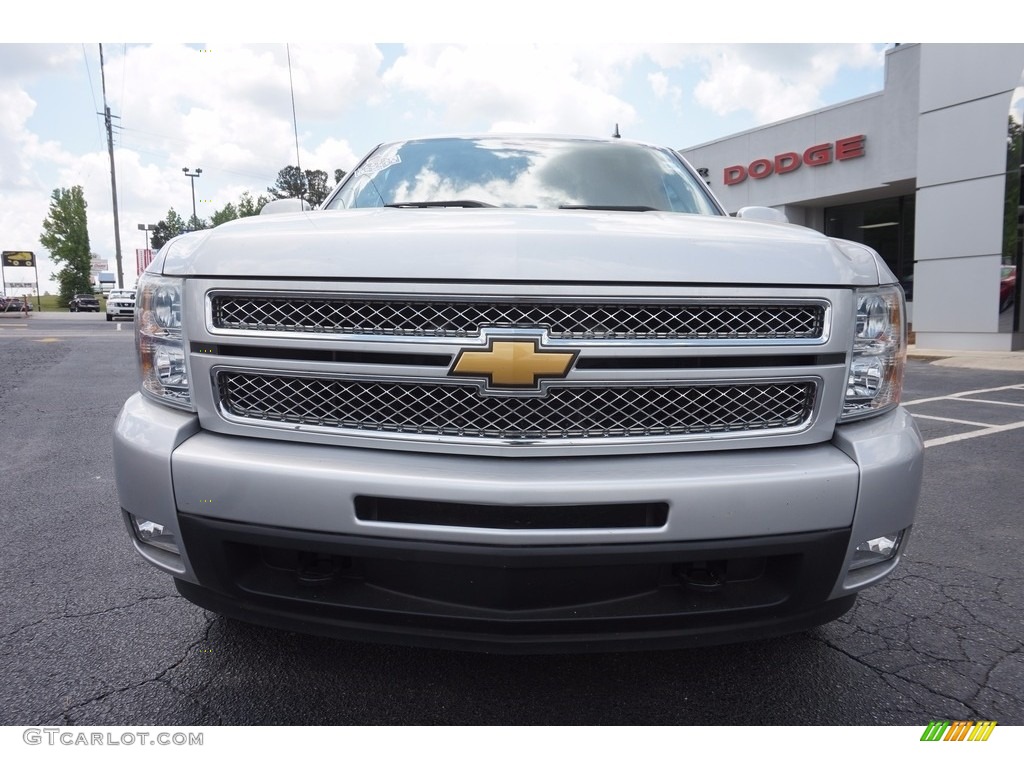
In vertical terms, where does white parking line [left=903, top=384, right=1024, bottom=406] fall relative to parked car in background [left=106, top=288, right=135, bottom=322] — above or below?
below

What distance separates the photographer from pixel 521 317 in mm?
1646

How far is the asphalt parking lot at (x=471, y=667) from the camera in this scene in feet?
6.23

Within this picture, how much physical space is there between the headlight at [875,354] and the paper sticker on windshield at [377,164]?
218 cm

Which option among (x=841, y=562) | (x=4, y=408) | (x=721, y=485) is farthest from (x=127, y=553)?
(x=4, y=408)

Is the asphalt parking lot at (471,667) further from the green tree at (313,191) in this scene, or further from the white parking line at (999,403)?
the white parking line at (999,403)

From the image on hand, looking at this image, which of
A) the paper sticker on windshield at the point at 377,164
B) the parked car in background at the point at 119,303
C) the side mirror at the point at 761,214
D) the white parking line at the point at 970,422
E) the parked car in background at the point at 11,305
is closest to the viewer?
the side mirror at the point at 761,214

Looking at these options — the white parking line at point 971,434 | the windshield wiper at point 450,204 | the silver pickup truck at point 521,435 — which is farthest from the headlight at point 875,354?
the white parking line at point 971,434

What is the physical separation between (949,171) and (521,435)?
15.0m

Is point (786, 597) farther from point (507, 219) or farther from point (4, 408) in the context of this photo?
point (4, 408)

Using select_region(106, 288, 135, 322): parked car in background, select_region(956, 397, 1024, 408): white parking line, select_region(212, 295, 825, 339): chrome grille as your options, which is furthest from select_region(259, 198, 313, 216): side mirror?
select_region(106, 288, 135, 322): parked car in background

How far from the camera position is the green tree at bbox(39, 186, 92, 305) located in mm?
55438

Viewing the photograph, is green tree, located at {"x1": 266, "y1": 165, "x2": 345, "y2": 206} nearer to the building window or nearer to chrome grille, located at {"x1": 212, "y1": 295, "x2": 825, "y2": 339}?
chrome grille, located at {"x1": 212, "y1": 295, "x2": 825, "y2": 339}

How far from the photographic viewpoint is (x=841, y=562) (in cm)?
167

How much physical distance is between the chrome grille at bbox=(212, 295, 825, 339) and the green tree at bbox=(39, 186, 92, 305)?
64.3 m
